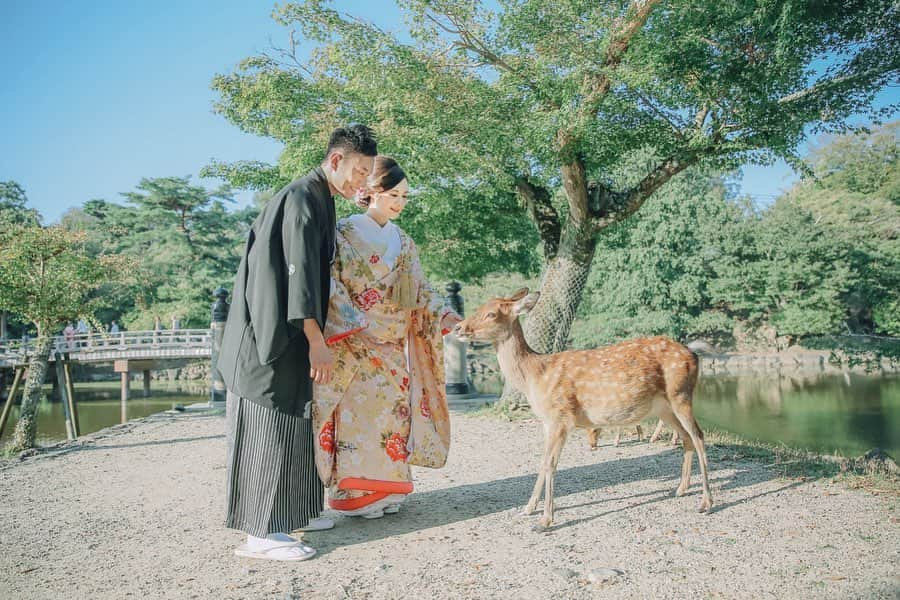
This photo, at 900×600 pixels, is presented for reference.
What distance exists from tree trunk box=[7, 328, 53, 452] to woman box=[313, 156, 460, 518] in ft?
20.3

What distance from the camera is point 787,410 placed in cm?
1656

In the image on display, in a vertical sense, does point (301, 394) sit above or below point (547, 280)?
below

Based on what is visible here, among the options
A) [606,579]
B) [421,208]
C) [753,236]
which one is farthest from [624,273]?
[606,579]

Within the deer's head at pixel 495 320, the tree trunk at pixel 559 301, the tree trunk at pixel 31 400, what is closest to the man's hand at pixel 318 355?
the deer's head at pixel 495 320

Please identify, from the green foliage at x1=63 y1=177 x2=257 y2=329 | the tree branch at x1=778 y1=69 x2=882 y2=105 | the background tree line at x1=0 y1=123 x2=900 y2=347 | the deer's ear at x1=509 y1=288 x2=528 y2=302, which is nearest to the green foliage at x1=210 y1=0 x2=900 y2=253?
the tree branch at x1=778 y1=69 x2=882 y2=105

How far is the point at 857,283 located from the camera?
22.4m

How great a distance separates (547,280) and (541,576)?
5992 mm

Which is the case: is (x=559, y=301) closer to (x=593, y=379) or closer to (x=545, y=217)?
(x=545, y=217)

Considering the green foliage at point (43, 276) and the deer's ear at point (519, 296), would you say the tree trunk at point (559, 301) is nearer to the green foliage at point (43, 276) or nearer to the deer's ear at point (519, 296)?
the deer's ear at point (519, 296)

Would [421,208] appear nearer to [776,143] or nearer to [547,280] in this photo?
[547,280]

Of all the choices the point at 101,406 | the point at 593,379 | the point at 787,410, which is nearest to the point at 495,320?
the point at 593,379

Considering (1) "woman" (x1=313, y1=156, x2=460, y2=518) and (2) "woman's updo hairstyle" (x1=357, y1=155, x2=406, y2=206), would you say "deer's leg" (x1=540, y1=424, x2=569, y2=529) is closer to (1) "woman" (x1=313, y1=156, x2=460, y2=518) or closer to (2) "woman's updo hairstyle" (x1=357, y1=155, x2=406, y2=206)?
(1) "woman" (x1=313, y1=156, x2=460, y2=518)

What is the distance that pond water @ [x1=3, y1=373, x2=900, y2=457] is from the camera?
13.0m

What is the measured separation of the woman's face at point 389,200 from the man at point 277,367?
0.44 m
